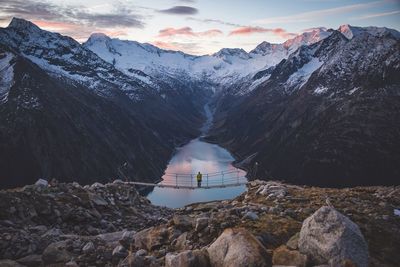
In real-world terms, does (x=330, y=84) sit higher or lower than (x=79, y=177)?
higher

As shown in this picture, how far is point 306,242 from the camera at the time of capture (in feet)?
45.3

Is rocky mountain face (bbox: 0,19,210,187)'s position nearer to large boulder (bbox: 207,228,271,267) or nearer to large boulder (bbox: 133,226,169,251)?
large boulder (bbox: 133,226,169,251)

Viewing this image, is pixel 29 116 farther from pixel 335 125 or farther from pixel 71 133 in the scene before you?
pixel 335 125

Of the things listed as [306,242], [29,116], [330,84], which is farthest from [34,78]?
[306,242]

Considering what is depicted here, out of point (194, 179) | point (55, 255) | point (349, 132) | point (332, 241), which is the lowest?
point (194, 179)

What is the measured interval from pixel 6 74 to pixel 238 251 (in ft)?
468

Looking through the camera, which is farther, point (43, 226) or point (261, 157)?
point (261, 157)

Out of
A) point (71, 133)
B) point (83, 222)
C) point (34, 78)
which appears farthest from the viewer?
point (34, 78)

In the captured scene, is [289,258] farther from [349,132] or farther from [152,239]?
[349,132]

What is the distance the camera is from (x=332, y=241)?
1315 cm

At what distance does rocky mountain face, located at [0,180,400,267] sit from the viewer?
1333 cm

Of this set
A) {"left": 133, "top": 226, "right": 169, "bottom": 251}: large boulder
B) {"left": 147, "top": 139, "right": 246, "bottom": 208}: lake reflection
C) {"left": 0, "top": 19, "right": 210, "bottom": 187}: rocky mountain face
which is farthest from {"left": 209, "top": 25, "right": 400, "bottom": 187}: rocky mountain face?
{"left": 133, "top": 226, "right": 169, "bottom": 251}: large boulder

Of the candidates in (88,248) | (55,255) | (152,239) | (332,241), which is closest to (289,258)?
(332,241)

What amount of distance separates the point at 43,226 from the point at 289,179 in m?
132
